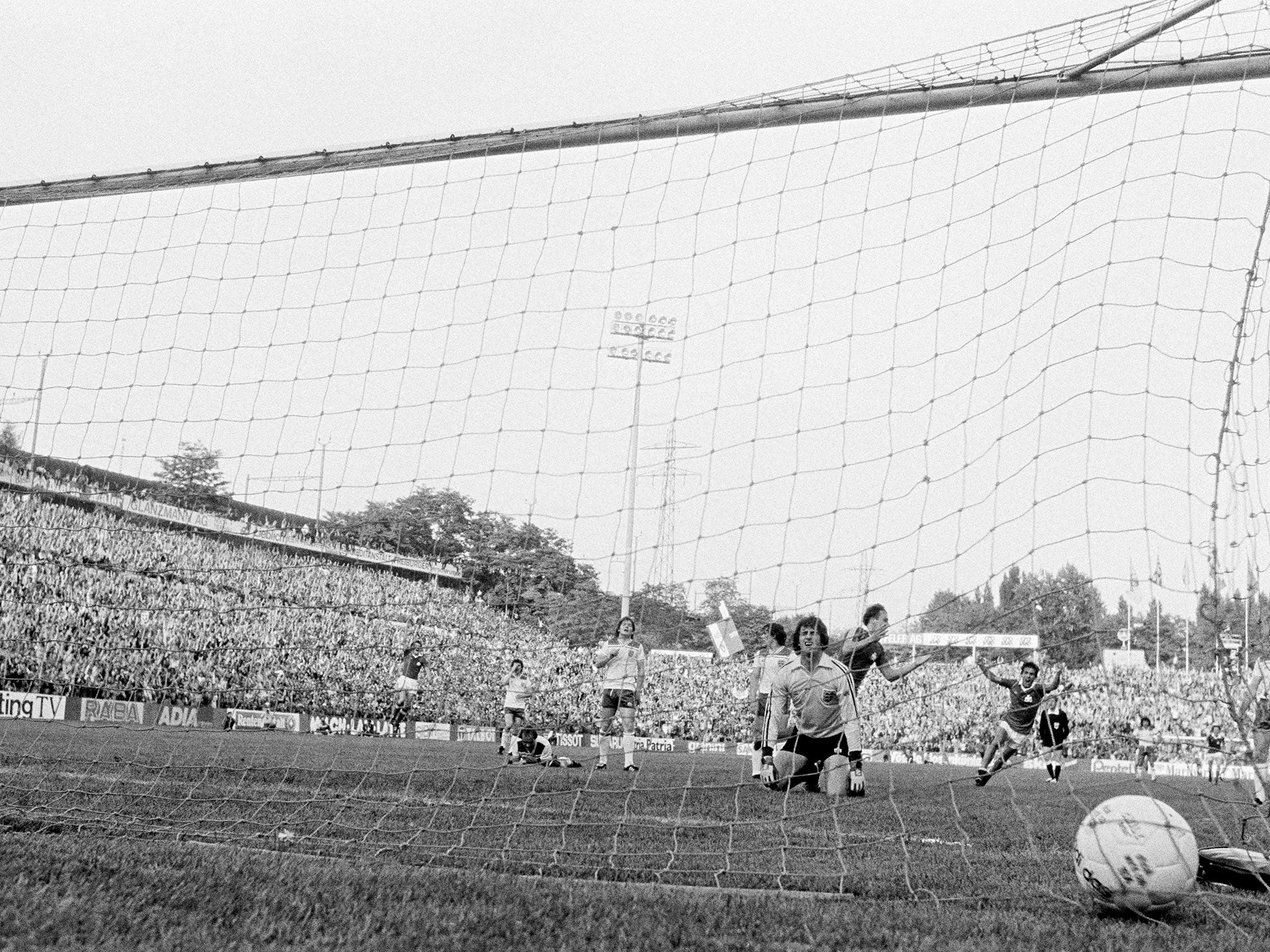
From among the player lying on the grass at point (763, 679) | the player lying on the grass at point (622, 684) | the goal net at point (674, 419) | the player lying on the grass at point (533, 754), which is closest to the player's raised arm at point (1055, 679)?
the goal net at point (674, 419)

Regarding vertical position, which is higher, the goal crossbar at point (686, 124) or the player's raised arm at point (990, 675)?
the goal crossbar at point (686, 124)

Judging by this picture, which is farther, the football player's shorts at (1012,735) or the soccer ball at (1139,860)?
the football player's shorts at (1012,735)

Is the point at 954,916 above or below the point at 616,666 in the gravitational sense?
below

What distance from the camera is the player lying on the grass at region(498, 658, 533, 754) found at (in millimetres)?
15198

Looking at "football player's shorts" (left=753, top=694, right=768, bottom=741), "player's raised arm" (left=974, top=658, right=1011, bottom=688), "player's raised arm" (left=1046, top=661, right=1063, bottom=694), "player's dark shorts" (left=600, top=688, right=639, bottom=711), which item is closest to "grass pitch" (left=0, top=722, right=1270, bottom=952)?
"player's raised arm" (left=974, top=658, right=1011, bottom=688)

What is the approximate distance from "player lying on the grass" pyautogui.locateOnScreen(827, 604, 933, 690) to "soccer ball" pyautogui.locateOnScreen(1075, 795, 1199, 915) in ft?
7.36

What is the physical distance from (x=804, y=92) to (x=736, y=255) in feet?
3.65

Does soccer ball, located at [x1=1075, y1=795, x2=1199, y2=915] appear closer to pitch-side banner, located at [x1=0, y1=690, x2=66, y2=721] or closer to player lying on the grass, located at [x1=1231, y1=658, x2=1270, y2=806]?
player lying on the grass, located at [x1=1231, y1=658, x2=1270, y2=806]

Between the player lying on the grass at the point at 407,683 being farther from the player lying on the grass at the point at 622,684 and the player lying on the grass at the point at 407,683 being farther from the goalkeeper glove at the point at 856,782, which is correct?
the goalkeeper glove at the point at 856,782

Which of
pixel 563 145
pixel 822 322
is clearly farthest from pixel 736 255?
pixel 563 145

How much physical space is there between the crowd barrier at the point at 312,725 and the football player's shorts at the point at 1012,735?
235cm

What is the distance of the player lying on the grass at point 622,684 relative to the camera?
12.4m

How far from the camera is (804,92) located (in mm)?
7578

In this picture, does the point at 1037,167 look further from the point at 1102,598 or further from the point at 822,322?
the point at 1102,598
